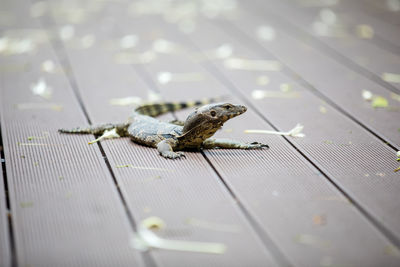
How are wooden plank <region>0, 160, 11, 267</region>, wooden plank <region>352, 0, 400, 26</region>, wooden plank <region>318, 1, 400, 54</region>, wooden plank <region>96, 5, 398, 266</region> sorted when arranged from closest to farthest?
1. wooden plank <region>0, 160, 11, 267</region>
2. wooden plank <region>96, 5, 398, 266</region>
3. wooden plank <region>318, 1, 400, 54</region>
4. wooden plank <region>352, 0, 400, 26</region>

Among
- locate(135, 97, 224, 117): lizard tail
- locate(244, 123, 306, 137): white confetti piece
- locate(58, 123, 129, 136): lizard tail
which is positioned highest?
locate(135, 97, 224, 117): lizard tail

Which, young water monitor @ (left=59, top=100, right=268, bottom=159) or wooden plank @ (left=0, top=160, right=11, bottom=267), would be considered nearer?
wooden plank @ (left=0, top=160, right=11, bottom=267)

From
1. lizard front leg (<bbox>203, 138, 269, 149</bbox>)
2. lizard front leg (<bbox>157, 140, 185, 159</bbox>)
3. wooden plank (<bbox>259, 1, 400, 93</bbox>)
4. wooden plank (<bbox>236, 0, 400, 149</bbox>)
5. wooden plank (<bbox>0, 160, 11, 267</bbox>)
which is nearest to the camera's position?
wooden plank (<bbox>0, 160, 11, 267</bbox>)

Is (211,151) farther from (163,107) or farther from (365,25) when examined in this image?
(365,25)

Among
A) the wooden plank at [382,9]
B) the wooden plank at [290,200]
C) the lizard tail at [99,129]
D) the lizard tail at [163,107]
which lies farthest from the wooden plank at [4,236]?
the wooden plank at [382,9]

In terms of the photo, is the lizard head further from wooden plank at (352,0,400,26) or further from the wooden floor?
wooden plank at (352,0,400,26)

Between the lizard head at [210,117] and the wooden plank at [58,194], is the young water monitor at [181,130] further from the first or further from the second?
the wooden plank at [58,194]

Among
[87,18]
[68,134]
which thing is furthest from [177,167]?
[87,18]

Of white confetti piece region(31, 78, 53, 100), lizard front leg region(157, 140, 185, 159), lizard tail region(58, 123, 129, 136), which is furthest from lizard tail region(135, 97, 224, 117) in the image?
white confetti piece region(31, 78, 53, 100)
